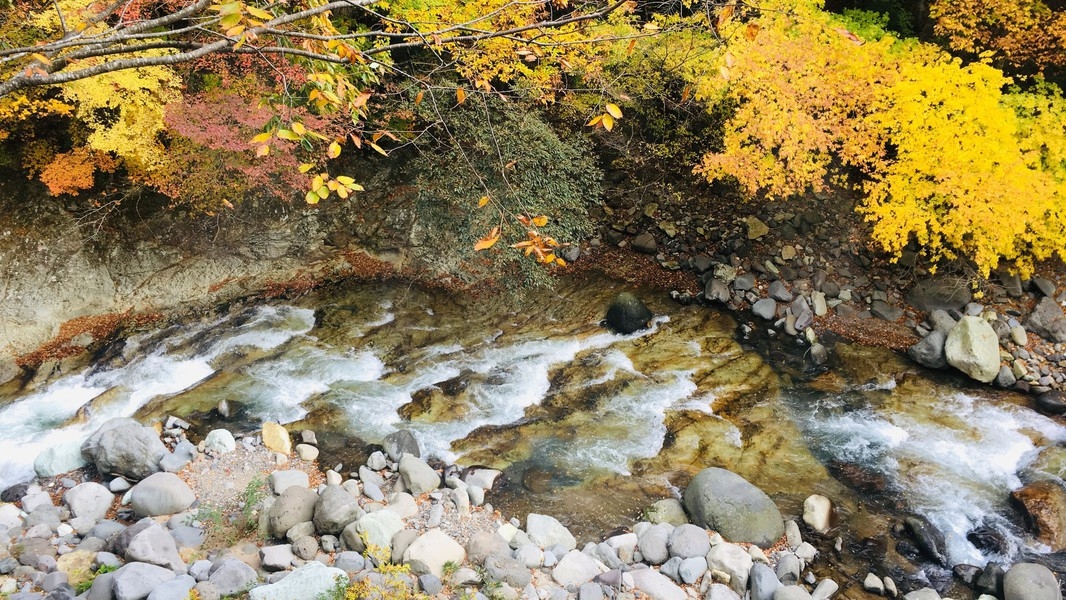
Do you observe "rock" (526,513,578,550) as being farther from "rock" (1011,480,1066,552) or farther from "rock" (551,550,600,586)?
"rock" (1011,480,1066,552)

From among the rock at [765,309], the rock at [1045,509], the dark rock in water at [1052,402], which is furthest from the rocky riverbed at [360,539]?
the rock at [765,309]

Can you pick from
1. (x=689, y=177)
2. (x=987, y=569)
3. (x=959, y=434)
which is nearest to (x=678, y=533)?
(x=987, y=569)

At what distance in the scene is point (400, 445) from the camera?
764 centimetres

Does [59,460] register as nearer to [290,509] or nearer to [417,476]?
[290,509]

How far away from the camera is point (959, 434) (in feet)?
27.2

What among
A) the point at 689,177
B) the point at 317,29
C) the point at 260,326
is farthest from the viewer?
the point at 689,177

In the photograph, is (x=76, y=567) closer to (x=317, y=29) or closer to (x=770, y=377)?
(x=317, y=29)

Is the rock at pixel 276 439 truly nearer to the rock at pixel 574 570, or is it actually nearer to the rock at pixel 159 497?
the rock at pixel 159 497

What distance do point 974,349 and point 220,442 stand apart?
10958mm

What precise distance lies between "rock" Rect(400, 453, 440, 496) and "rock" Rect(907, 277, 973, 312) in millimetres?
9131

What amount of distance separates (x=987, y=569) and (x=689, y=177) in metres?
8.94

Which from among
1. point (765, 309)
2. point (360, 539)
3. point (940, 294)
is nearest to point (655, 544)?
point (360, 539)

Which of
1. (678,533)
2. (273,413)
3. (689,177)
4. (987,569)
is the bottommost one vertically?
(987,569)

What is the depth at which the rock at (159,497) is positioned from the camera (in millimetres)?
6422
